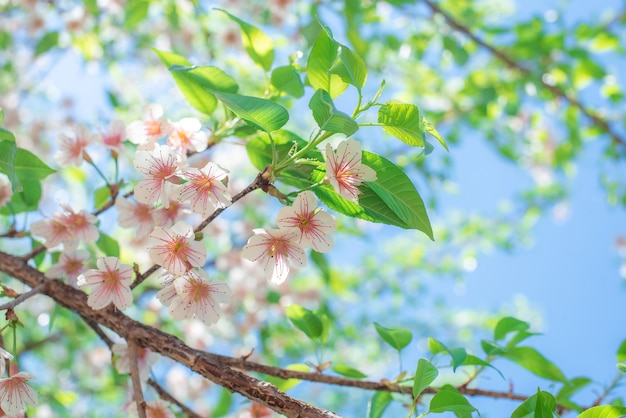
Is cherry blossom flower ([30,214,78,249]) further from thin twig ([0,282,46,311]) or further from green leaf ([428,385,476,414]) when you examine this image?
green leaf ([428,385,476,414])

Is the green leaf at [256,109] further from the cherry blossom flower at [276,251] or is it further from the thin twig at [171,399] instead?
the thin twig at [171,399]

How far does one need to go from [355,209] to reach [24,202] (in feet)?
2.34

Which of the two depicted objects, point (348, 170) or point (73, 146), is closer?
point (348, 170)

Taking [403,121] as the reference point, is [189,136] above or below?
below

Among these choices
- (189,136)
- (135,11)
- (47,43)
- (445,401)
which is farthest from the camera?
(47,43)

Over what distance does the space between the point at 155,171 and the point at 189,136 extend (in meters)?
0.19

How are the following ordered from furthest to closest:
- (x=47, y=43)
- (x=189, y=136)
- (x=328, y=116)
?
(x=47, y=43), (x=189, y=136), (x=328, y=116)

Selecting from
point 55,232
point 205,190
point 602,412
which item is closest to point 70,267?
point 55,232

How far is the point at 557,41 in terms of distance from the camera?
2.44 meters

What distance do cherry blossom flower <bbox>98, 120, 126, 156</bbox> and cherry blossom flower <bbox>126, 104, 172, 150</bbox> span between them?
0.12 metres

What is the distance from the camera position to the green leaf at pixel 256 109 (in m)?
0.75

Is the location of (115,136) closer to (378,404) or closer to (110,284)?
(110,284)

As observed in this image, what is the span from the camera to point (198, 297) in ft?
2.77

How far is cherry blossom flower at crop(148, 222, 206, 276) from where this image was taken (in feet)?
2.60
